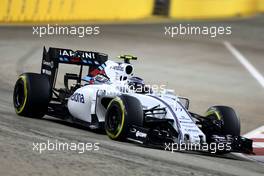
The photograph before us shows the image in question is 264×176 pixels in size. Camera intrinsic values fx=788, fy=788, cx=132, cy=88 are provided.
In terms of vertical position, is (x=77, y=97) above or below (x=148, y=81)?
below

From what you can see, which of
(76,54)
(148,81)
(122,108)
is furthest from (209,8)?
(122,108)

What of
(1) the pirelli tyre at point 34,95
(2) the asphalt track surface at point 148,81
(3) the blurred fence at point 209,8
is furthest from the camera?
(3) the blurred fence at point 209,8

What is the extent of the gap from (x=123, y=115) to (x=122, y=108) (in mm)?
92

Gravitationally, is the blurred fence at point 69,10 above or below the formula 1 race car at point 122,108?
above

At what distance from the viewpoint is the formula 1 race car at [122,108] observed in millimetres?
9750

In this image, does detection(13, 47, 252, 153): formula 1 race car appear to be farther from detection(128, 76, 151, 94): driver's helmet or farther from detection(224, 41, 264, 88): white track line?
detection(224, 41, 264, 88): white track line

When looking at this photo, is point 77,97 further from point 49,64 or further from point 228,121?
point 228,121

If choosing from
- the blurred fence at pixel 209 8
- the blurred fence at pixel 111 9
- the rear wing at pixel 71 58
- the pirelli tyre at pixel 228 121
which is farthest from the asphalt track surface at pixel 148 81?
the blurred fence at pixel 209 8

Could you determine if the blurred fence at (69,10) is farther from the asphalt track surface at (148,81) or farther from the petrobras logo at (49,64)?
the petrobras logo at (49,64)

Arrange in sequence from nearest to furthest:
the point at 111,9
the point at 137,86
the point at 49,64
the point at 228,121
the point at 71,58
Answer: the point at 228,121, the point at 137,86, the point at 71,58, the point at 49,64, the point at 111,9

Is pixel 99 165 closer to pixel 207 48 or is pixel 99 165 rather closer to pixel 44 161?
pixel 44 161

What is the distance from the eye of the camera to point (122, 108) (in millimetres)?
9719

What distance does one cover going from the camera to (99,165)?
8047mm

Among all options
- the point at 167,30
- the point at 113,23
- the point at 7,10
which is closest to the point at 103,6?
the point at 113,23
